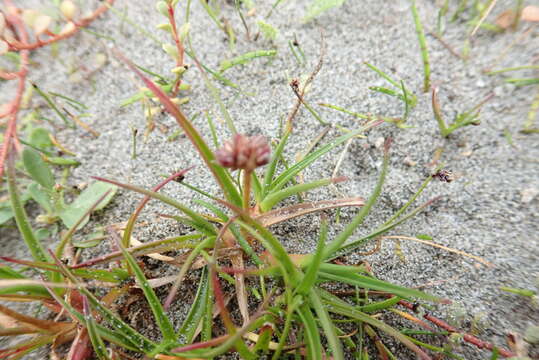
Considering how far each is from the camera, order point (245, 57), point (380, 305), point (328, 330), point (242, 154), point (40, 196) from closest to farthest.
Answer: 1. point (242, 154)
2. point (328, 330)
3. point (380, 305)
4. point (40, 196)
5. point (245, 57)

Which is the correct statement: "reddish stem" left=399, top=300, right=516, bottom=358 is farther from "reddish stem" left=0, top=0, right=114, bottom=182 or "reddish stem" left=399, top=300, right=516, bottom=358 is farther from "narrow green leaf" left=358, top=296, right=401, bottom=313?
"reddish stem" left=0, top=0, right=114, bottom=182

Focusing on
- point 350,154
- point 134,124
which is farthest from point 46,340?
point 350,154

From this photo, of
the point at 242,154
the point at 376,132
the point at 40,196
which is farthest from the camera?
the point at 376,132

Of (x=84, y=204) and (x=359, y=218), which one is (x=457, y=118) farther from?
(x=84, y=204)

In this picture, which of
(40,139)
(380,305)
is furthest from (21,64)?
(380,305)

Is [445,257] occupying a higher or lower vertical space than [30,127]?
lower

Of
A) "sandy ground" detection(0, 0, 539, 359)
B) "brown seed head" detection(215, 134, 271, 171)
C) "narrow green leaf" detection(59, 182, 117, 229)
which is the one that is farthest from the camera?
"narrow green leaf" detection(59, 182, 117, 229)

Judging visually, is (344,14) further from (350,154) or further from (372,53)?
(350,154)

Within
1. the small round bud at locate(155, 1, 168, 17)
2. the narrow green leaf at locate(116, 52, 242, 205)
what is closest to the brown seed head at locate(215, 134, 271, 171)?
the narrow green leaf at locate(116, 52, 242, 205)

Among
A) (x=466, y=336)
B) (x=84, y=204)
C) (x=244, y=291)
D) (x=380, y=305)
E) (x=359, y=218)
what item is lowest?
(x=466, y=336)
